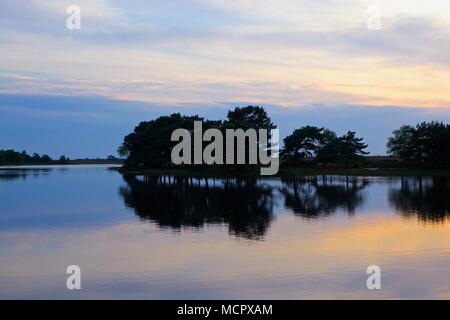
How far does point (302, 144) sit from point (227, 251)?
6456cm

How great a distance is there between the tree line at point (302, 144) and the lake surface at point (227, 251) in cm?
4419

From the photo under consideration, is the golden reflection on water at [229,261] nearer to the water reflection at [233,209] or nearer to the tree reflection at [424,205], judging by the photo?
the water reflection at [233,209]

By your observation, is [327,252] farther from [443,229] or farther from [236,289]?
[443,229]

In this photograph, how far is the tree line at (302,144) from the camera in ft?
227

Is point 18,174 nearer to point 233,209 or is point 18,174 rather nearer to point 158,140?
point 158,140

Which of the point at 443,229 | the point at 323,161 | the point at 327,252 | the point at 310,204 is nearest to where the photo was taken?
the point at 327,252

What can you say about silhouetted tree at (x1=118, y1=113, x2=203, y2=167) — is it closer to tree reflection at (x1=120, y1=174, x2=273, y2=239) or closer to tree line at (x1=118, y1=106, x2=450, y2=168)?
tree line at (x1=118, y1=106, x2=450, y2=168)

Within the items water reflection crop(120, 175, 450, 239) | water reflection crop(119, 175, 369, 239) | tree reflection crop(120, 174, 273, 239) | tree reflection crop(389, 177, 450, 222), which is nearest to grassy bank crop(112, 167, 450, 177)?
water reflection crop(120, 175, 450, 239)

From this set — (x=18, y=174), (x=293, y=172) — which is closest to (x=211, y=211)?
(x=293, y=172)

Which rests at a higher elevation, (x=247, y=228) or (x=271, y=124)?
(x=271, y=124)

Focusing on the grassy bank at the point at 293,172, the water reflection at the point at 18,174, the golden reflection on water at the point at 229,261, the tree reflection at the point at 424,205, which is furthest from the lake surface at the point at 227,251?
the water reflection at the point at 18,174
